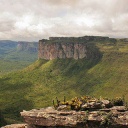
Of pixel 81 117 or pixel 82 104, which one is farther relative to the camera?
pixel 82 104

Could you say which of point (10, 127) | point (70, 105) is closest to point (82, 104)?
point (70, 105)

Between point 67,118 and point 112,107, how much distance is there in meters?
7.10

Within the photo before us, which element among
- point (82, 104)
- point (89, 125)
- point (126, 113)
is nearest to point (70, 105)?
point (82, 104)

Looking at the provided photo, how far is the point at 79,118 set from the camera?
3825cm

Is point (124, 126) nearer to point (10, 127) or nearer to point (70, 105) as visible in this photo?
point (70, 105)

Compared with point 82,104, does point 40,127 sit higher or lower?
lower

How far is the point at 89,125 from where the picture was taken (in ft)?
125

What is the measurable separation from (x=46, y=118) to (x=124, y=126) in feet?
34.0

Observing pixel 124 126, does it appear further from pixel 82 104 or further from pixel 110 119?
pixel 82 104

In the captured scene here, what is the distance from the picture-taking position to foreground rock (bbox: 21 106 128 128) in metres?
37.5

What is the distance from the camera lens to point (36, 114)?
40250 millimetres

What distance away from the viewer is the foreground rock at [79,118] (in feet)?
123

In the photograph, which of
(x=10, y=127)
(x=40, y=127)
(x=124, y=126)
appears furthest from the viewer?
(x=10, y=127)

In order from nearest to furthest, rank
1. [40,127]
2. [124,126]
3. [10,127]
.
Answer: [124,126]
[40,127]
[10,127]
